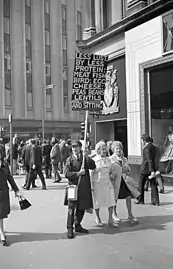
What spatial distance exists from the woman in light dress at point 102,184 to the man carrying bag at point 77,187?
28 centimetres

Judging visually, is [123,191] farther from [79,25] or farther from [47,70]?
[79,25]

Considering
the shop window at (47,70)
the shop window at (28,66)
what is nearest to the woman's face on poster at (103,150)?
the shop window at (28,66)

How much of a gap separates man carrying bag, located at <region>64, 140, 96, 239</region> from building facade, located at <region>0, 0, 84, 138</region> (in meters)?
30.6

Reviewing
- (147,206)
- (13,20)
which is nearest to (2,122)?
(13,20)

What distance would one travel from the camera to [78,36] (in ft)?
145

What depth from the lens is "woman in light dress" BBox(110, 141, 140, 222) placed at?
7.02 m

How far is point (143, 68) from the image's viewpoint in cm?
1209

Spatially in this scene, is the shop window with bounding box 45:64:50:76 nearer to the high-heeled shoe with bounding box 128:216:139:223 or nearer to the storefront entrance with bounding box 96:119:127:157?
the storefront entrance with bounding box 96:119:127:157

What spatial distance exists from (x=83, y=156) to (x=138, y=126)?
632 centimetres

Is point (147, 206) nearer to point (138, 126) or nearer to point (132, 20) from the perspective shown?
point (138, 126)

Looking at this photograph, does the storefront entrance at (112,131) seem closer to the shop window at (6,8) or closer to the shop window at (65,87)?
the shop window at (65,87)

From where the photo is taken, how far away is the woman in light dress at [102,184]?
6.66 m

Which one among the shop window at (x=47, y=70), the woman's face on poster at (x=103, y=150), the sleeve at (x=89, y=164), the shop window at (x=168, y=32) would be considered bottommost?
the sleeve at (x=89, y=164)

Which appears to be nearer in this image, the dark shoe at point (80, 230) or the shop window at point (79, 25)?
the dark shoe at point (80, 230)
